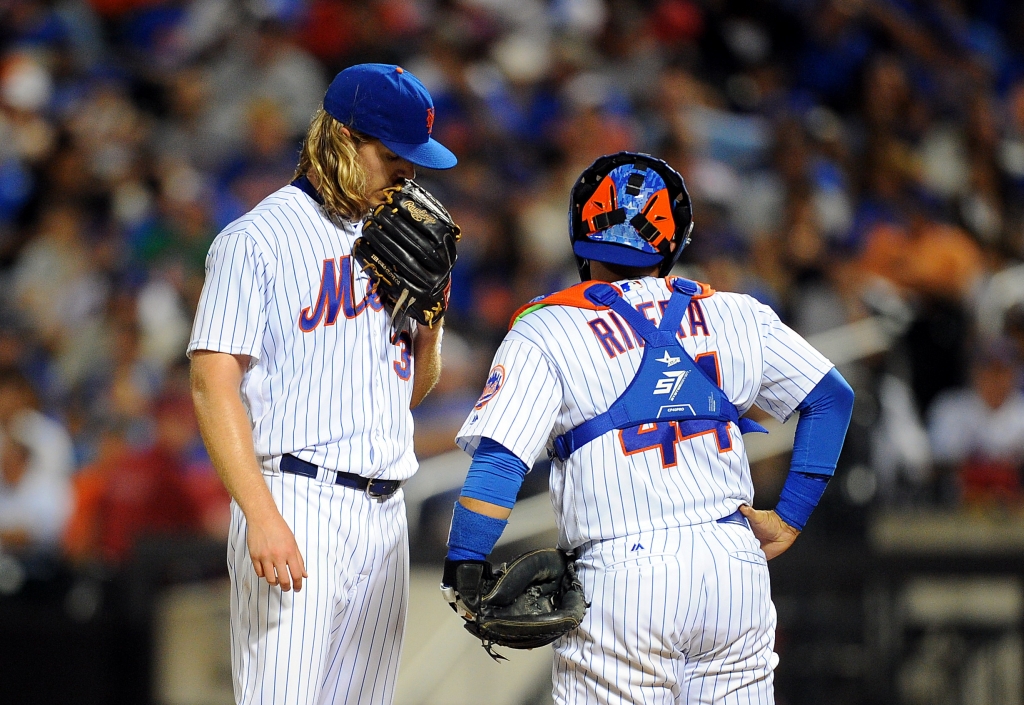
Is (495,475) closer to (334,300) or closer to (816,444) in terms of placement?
(334,300)

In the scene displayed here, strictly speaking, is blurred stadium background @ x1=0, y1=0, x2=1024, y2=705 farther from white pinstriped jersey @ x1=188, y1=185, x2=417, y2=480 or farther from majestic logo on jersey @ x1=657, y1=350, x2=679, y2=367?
majestic logo on jersey @ x1=657, y1=350, x2=679, y2=367

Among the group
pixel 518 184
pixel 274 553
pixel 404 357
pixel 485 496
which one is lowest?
pixel 274 553

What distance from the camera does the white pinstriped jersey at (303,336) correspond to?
8.98ft

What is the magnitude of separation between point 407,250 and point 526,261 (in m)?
4.38

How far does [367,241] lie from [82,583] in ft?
11.6

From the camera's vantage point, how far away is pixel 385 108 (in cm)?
287

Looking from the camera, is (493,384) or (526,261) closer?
(493,384)

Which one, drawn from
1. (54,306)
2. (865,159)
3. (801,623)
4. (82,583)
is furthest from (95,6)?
(801,623)

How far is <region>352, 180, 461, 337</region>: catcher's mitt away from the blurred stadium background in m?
2.61

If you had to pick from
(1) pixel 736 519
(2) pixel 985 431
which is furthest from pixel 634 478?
(2) pixel 985 431

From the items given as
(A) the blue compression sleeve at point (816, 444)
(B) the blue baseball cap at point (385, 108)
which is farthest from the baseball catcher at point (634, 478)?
(B) the blue baseball cap at point (385, 108)

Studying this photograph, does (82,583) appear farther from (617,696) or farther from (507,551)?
(617,696)

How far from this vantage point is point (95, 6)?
9070mm

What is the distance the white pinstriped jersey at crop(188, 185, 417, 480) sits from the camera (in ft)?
8.98
